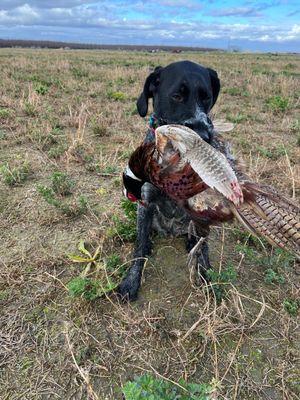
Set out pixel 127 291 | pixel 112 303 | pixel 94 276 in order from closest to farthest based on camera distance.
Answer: pixel 112 303 < pixel 127 291 < pixel 94 276

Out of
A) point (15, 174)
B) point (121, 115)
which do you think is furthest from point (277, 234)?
point (121, 115)

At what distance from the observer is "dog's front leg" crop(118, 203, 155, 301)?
2957 mm

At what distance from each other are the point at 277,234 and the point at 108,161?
11.4 ft

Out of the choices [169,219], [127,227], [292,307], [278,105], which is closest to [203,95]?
[169,219]

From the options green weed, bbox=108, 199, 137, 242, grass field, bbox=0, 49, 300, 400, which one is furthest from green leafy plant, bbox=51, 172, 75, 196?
green weed, bbox=108, 199, 137, 242

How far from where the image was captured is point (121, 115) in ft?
26.7

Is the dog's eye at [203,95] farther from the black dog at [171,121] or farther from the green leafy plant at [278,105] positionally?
the green leafy plant at [278,105]

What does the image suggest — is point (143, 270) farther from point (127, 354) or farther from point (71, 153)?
point (71, 153)

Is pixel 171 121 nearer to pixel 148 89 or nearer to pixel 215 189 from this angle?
pixel 148 89

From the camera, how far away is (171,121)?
3213 mm

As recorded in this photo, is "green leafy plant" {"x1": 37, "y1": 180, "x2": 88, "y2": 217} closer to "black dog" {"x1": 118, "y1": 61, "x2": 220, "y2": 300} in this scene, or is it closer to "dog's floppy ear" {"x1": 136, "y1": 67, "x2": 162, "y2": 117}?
"black dog" {"x1": 118, "y1": 61, "x2": 220, "y2": 300}

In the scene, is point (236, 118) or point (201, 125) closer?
point (201, 125)

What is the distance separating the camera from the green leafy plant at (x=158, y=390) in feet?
6.01

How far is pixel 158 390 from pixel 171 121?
2.04 metres
